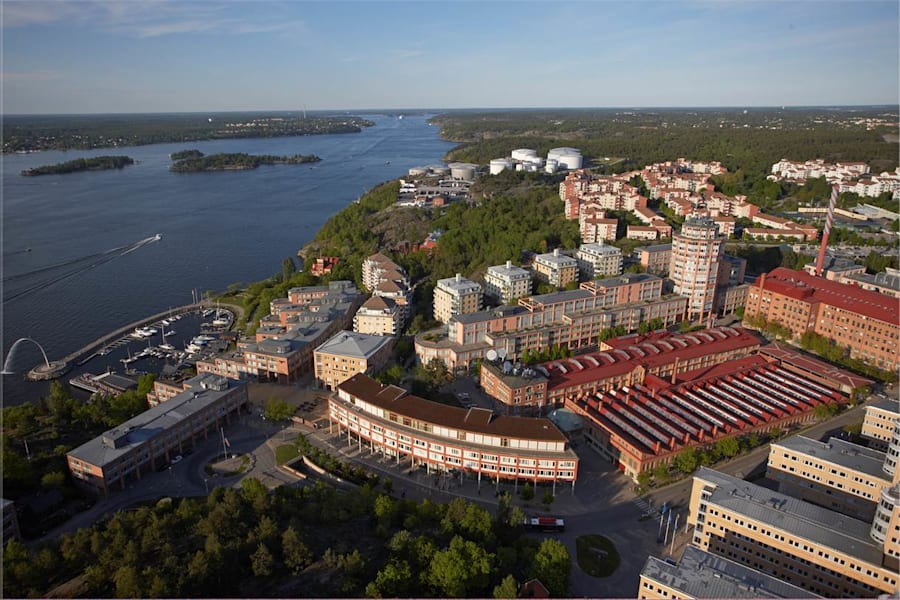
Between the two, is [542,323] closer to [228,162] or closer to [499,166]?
[499,166]

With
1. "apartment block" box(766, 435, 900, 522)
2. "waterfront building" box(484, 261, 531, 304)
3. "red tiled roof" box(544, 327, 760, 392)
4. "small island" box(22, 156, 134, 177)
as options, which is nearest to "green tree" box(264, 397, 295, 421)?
"red tiled roof" box(544, 327, 760, 392)

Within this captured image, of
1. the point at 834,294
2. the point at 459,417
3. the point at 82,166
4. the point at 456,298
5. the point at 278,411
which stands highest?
the point at 82,166

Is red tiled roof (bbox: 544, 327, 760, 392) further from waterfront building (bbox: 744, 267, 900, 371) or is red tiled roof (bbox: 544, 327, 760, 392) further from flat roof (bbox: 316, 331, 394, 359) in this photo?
flat roof (bbox: 316, 331, 394, 359)

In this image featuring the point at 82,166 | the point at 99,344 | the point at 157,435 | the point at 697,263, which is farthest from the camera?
the point at 82,166

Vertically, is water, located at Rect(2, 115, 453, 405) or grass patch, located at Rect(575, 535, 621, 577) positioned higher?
water, located at Rect(2, 115, 453, 405)

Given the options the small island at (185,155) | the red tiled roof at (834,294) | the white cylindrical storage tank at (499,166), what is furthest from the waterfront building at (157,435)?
the small island at (185,155)

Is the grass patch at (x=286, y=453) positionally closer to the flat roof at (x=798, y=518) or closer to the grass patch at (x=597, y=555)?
the grass patch at (x=597, y=555)

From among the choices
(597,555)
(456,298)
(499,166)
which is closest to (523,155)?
(499,166)
